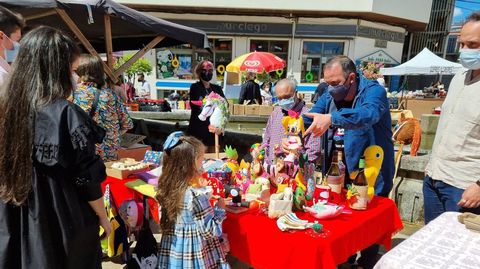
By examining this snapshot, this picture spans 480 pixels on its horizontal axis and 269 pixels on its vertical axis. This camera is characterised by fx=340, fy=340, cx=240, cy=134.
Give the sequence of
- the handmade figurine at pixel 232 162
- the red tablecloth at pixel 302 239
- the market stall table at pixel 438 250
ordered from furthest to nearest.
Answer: the handmade figurine at pixel 232 162, the red tablecloth at pixel 302 239, the market stall table at pixel 438 250

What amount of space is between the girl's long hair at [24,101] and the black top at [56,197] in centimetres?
4

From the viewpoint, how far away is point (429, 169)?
2.38m

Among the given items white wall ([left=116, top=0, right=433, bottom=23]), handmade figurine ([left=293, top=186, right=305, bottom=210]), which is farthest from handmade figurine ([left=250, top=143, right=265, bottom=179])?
white wall ([left=116, top=0, right=433, bottom=23])

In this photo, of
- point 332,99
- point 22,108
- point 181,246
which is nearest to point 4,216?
point 22,108

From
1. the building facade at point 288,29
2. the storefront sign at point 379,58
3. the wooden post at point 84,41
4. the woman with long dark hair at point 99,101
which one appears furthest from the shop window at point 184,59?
the woman with long dark hair at point 99,101

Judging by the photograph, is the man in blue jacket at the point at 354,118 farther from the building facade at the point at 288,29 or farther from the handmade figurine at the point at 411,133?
the building facade at the point at 288,29

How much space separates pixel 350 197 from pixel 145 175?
1552 mm

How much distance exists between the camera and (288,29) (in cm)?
1805

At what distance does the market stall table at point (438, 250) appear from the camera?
3.88ft

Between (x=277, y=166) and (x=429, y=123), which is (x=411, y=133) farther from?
(x=277, y=166)

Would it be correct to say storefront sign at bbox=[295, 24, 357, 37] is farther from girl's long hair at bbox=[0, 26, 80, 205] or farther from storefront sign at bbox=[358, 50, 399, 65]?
girl's long hair at bbox=[0, 26, 80, 205]

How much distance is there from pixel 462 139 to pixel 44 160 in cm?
232

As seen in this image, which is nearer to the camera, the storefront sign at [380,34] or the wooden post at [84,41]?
the wooden post at [84,41]

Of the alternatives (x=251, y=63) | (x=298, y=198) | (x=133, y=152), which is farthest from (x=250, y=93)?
(x=298, y=198)
